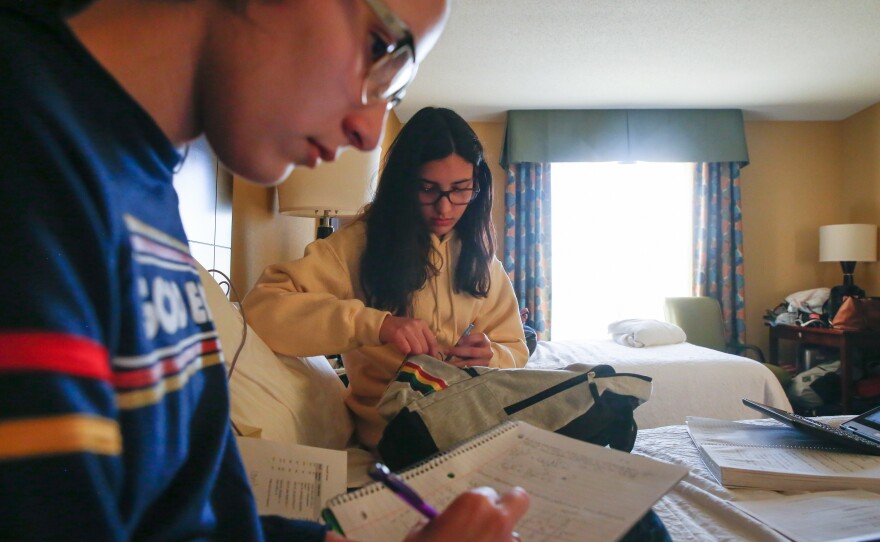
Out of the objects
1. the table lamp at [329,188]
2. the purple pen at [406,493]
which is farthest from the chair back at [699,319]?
the purple pen at [406,493]

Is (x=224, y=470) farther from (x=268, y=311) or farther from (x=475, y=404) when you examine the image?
(x=268, y=311)

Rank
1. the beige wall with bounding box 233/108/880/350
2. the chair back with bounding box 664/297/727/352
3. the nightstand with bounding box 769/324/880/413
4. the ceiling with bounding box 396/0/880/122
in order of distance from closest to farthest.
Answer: the ceiling with bounding box 396/0/880/122 < the nightstand with bounding box 769/324/880/413 < the chair back with bounding box 664/297/727/352 < the beige wall with bounding box 233/108/880/350

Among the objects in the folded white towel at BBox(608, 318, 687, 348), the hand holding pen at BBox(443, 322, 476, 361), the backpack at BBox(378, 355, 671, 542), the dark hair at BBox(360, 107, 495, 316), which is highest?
the dark hair at BBox(360, 107, 495, 316)

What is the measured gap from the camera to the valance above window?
4.37 m

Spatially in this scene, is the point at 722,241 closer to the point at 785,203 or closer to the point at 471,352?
the point at 785,203

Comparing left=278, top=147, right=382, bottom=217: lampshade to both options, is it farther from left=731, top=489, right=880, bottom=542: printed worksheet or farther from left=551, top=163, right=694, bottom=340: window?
left=551, top=163, right=694, bottom=340: window

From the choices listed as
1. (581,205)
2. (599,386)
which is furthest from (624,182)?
(599,386)

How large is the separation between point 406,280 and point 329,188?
0.99 m

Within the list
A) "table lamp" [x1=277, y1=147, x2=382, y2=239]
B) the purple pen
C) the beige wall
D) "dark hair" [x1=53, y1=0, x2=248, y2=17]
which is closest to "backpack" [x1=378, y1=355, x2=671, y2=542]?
the purple pen

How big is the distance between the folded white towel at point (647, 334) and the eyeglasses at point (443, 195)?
209 cm

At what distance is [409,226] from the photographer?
1335mm

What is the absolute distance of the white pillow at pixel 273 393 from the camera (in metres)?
0.94

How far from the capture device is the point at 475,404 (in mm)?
974

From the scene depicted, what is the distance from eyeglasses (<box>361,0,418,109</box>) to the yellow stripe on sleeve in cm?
29
